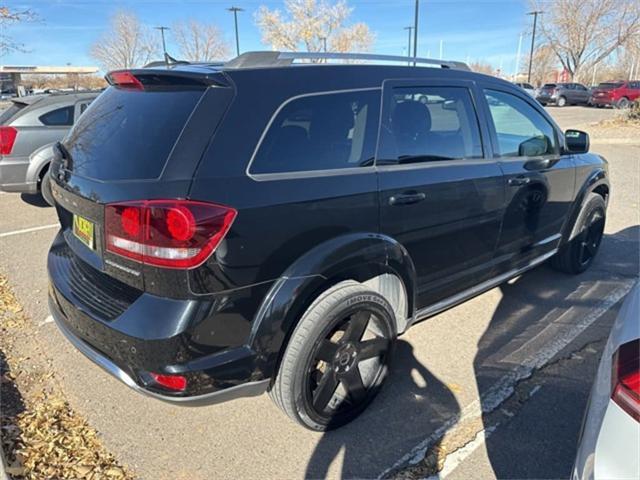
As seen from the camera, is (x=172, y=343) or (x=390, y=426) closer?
(x=172, y=343)

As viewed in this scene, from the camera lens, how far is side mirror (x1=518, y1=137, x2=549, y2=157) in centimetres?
364

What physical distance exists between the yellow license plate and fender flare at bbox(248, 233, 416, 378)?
2.91ft

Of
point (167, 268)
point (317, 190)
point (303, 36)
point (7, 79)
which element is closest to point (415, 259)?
point (317, 190)

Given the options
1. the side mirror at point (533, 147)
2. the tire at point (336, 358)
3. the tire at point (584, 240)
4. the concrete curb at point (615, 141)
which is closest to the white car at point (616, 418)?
the tire at point (336, 358)

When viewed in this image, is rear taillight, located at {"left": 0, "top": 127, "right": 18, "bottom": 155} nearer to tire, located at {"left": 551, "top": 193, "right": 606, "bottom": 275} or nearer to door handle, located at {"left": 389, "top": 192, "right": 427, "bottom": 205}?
door handle, located at {"left": 389, "top": 192, "right": 427, "bottom": 205}

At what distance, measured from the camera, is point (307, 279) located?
2203mm

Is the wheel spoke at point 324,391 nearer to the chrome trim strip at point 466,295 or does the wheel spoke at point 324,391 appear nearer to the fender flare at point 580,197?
the chrome trim strip at point 466,295

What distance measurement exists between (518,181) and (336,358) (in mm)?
1958

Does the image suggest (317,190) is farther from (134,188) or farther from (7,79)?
(7,79)

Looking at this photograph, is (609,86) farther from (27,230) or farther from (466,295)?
(27,230)

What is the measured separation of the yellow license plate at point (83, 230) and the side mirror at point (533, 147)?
2981 mm

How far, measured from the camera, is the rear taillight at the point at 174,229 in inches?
74.3

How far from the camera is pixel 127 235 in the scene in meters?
1.98

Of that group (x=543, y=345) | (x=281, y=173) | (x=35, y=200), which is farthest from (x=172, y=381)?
(x=35, y=200)
